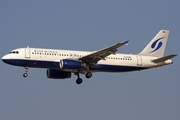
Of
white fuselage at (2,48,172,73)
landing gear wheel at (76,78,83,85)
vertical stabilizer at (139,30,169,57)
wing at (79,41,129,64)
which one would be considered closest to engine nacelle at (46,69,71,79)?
landing gear wheel at (76,78,83,85)

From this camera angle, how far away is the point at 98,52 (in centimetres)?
5881

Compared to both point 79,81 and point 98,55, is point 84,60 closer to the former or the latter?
point 98,55

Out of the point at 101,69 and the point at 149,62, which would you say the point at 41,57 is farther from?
the point at 149,62

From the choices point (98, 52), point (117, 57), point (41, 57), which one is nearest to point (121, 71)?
point (117, 57)

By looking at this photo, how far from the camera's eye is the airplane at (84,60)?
58.8 metres

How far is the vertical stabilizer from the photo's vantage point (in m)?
66.6

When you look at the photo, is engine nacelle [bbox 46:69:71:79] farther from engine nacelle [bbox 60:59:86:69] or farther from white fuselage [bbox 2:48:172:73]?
engine nacelle [bbox 60:59:86:69]

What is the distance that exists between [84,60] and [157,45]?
1235 cm

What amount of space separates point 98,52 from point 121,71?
19.7 feet

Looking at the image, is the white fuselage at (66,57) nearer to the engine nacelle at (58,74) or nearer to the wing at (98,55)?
the wing at (98,55)

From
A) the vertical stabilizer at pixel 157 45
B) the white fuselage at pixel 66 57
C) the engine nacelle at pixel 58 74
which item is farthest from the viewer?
the vertical stabilizer at pixel 157 45

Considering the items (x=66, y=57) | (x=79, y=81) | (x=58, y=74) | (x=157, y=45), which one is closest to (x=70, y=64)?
(x=66, y=57)

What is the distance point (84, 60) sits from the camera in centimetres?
6041

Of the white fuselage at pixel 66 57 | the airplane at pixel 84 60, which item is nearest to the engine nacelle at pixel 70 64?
the airplane at pixel 84 60
